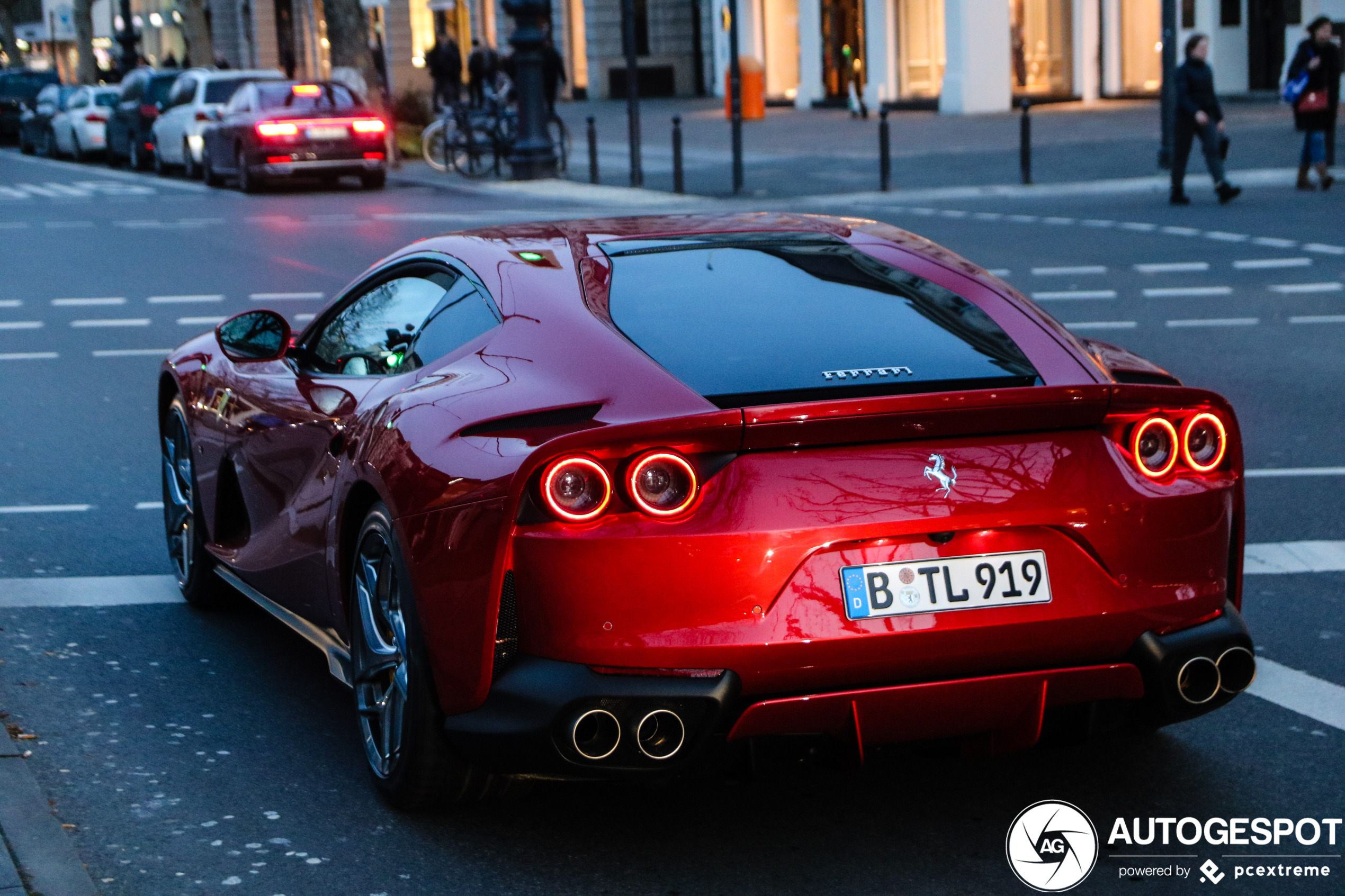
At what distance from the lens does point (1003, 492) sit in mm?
3846

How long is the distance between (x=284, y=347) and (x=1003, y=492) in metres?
2.50

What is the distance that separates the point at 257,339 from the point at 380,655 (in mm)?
1513

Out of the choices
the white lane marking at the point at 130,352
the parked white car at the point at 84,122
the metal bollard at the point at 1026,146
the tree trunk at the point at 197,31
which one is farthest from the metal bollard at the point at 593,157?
the tree trunk at the point at 197,31

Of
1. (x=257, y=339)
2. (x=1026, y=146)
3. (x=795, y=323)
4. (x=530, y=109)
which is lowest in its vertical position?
(x=1026, y=146)


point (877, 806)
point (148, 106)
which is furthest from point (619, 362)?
point (148, 106)

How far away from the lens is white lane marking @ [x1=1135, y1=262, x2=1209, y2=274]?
590 inches

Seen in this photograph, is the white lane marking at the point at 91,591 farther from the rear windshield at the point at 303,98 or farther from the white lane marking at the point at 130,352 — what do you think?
the rear windshield at the point at 303,98

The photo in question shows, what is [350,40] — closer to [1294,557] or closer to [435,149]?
[435,149]

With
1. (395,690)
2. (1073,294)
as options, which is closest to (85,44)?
(1073,294)

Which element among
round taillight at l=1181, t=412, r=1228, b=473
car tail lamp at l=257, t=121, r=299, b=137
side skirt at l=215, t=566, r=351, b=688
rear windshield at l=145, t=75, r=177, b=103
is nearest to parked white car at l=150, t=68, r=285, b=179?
rear windshield at l=145, t=75, r=177, b=103

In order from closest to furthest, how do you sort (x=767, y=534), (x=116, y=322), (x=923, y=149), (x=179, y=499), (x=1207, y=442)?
(x=767, y=534) → (x=1207, y=442) → (x=179, y=499) → (x=116, y=322) → (x=923, y=149)

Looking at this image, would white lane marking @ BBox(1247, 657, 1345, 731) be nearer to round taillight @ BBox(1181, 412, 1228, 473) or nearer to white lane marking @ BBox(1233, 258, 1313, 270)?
round taillight @ BBox(1181, 412, 1228, 473)

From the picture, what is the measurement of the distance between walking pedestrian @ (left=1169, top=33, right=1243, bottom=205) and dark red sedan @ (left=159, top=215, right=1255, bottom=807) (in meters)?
16.4

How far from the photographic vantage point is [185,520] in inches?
252
